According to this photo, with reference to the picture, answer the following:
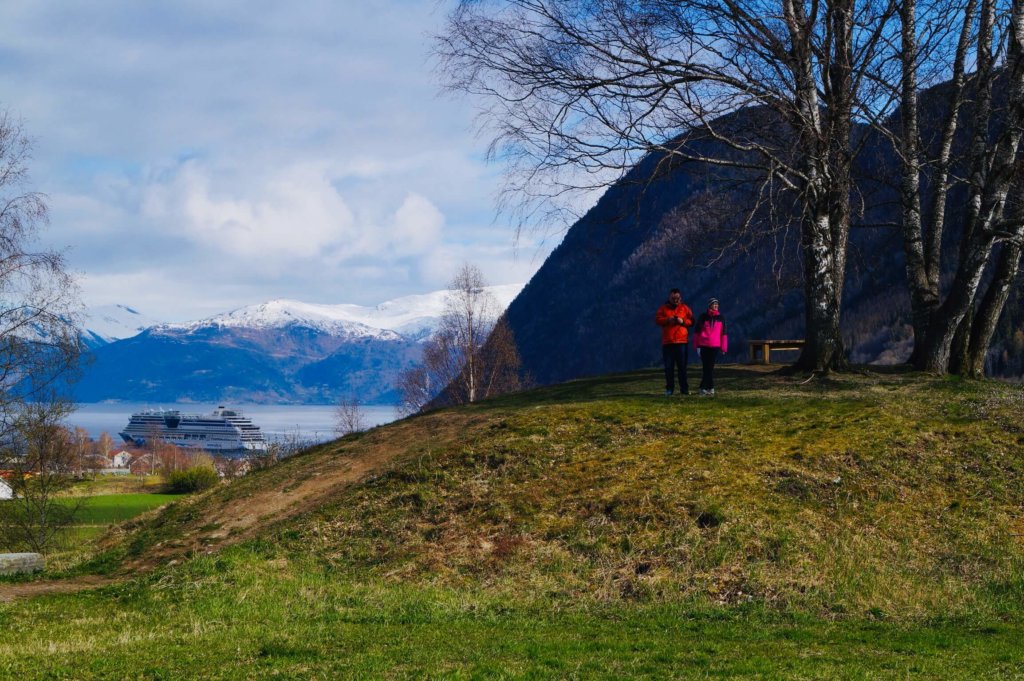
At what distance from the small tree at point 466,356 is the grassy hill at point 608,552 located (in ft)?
158

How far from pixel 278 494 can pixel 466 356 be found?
52927 millimetres

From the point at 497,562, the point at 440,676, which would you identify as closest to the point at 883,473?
the point at 497,562

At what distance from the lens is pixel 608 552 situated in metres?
14.2

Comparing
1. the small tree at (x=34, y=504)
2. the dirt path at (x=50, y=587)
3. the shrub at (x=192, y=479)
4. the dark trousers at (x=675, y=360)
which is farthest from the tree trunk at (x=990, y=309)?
the shrub at (x=192, y=479)

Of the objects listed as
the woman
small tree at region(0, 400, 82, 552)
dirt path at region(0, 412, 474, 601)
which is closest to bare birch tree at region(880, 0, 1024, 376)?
the woman

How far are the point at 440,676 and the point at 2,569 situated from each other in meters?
10.5

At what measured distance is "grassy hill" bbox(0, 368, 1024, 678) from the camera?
32.7ft

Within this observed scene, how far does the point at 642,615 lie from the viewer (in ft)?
39.3

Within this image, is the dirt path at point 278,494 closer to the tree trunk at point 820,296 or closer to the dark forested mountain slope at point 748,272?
the dark forested mountain slope at point 748,272

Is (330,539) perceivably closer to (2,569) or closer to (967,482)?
(2,569)

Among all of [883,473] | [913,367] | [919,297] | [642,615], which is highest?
[919,297]

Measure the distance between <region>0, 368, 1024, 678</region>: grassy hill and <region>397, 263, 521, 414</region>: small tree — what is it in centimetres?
4811

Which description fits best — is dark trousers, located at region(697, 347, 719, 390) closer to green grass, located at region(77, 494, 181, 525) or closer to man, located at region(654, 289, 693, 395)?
man, located at region(654, 289, 693, 395)

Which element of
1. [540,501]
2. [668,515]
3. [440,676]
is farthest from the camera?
[540,501]
